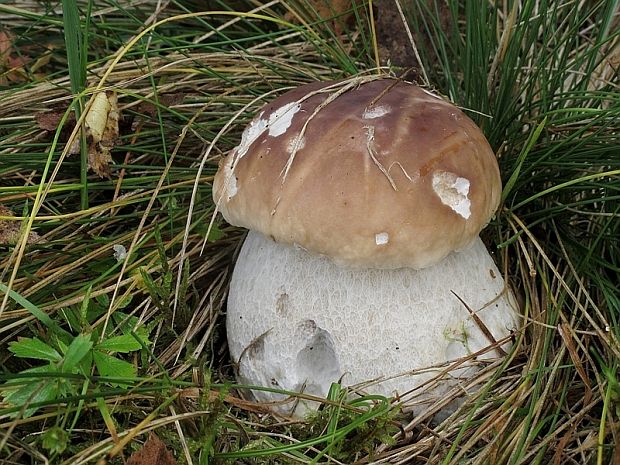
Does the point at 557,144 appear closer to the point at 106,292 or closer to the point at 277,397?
the point at 277,397

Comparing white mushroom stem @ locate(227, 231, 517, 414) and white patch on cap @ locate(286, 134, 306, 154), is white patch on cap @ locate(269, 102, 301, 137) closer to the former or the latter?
white patch on cap @ locate(286, 134, 306, 154)

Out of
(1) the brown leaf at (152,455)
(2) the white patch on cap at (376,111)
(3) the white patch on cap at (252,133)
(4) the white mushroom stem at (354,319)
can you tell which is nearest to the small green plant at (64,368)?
(1) the brown leaf at (152,455)

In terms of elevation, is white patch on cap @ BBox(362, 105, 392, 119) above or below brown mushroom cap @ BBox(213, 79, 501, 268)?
above

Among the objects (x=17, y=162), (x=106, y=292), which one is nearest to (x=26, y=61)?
(x=17, y=162)

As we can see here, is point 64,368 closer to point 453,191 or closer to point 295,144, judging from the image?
point 295,144

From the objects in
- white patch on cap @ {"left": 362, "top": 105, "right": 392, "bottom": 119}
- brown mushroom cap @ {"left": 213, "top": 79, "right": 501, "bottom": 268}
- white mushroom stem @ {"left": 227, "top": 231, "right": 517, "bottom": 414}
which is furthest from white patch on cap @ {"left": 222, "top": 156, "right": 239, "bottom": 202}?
white patch on cap @ {"left": 362, "top": 105, "right": 392, "bottom": 119}

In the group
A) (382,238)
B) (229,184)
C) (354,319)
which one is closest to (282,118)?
(229,184)

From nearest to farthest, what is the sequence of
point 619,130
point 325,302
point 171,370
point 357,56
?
point 325,302 < point 171,370 < point 619,130 < point 357,56
